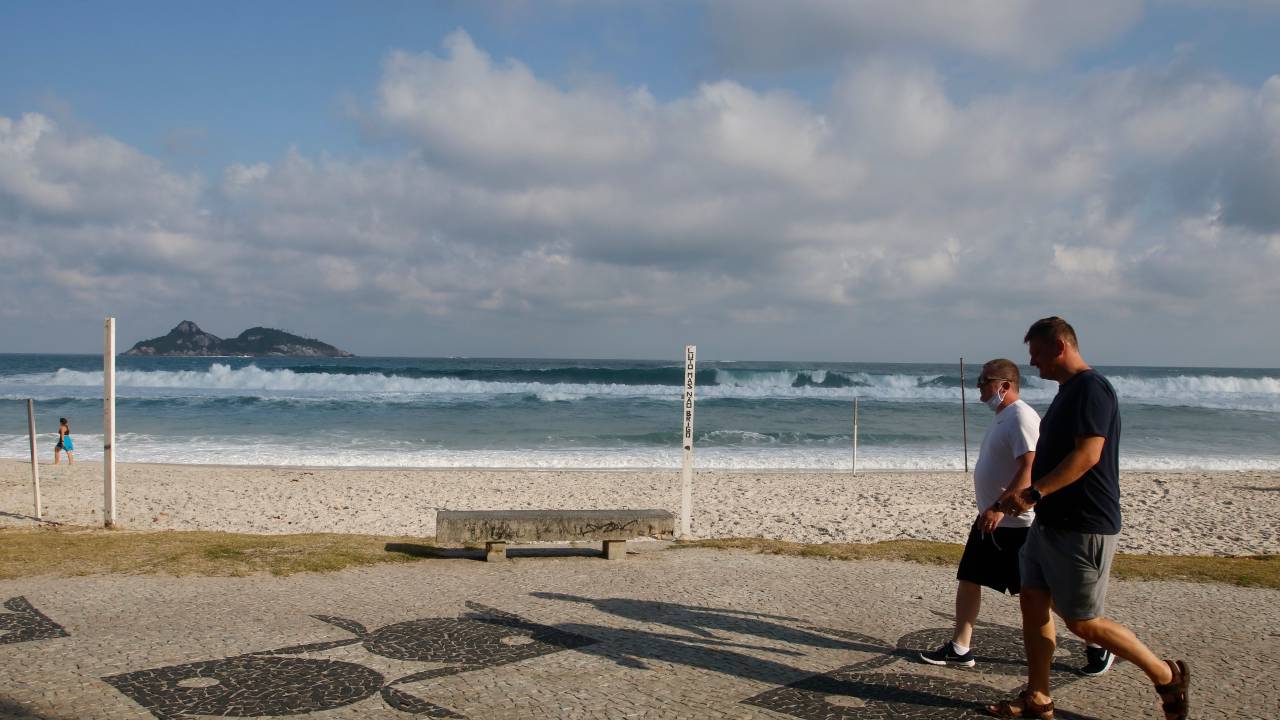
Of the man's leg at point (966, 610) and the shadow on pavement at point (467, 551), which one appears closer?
the man's leg at point (966, 610)

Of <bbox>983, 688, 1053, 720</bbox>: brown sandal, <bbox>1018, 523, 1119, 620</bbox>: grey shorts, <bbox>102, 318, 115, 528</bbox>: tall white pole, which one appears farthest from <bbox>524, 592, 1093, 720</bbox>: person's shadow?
<bbox>102, 318, 115, 528</bbox>: tall white pole

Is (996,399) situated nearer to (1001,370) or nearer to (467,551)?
(1001,370)

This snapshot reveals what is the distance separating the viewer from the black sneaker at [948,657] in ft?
15.2

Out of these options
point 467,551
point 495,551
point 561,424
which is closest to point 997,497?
point 495,551

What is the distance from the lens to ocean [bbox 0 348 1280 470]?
21000mm

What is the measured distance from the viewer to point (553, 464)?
1981 cm

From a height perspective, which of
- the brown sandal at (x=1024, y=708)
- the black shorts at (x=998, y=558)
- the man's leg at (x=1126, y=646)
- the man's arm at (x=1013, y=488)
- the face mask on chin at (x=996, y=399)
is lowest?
the brown sandal at (x=1024, y=708)

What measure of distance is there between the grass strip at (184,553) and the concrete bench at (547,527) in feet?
2.03

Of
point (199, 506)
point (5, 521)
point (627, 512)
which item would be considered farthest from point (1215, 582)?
point (5, 521)

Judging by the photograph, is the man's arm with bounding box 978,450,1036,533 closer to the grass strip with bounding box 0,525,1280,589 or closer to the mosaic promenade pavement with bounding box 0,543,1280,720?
the mosaic promenade pavement with bounding box 0,543,1280,720

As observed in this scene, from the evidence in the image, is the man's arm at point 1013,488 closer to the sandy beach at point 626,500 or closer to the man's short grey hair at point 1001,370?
the man's short grey hair at point 1001,370

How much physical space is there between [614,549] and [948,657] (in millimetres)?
3378

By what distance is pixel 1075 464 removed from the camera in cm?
353

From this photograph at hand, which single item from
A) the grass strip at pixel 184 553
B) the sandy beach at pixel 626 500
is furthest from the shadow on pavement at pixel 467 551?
the sandy beach at pixel 626 500
